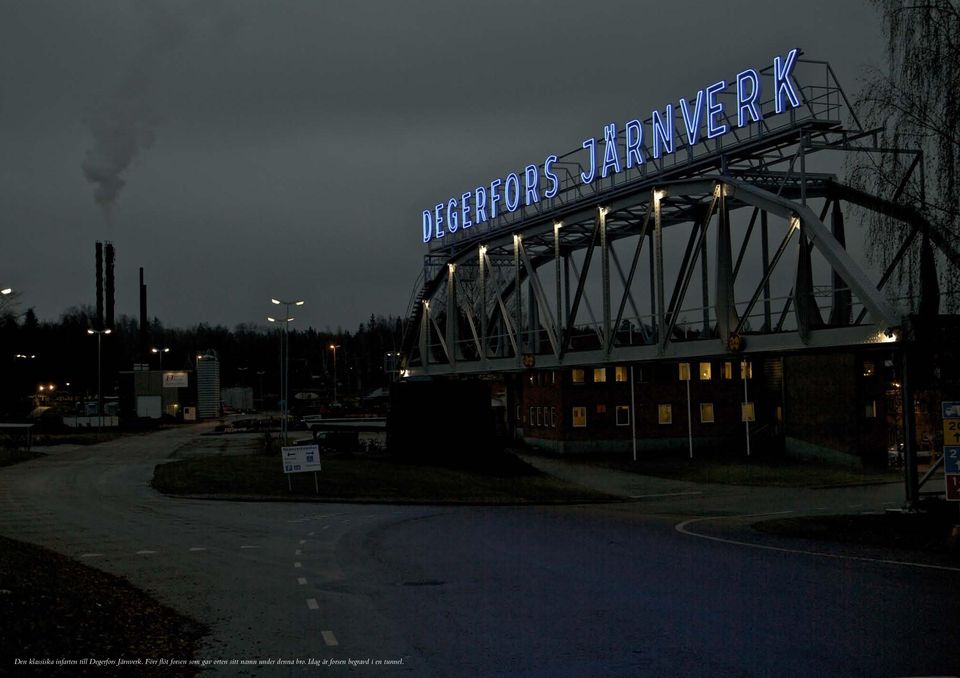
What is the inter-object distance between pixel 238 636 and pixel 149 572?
6.29 meters

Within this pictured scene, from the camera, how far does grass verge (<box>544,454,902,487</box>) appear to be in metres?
53.5

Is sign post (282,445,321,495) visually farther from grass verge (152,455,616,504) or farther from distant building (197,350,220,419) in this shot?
distant building (197,350,220,419)

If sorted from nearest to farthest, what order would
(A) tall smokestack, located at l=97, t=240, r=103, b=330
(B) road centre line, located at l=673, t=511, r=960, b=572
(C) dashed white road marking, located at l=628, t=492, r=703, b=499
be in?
(B) road centre line, located at l=673, t=511, r=960, b=572, (C) dashed white road marking, located at l=628, t=492, r=703, b=499, (A) tall smokestack, located at l=97, t=240, r=103, b=330

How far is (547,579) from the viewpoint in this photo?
17562 millimetres

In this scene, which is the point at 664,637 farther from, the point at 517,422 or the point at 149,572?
the point at 517,422

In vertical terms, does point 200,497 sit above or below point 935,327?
below

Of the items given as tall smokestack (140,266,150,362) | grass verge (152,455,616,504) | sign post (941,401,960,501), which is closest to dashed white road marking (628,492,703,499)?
grass verge (152,455,616,504)

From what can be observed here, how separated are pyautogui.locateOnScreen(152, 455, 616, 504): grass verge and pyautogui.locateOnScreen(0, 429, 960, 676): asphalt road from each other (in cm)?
705

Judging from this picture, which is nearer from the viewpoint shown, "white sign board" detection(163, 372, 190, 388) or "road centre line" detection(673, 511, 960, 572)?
"road centre line" detection(673, 511, 960, 572)

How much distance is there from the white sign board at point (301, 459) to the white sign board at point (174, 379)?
106 metres

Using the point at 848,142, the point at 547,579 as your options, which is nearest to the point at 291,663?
the point at 547,579

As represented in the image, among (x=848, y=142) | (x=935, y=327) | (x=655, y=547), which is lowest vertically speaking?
(x=655, y=547)

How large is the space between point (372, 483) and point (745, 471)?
2517 cm

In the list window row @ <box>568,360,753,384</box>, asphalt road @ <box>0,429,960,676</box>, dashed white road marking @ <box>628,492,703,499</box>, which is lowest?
dashed white road marking @ <box>628,492,703,499</box>
